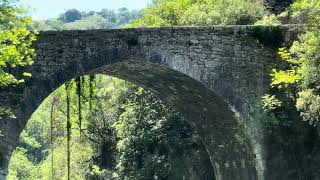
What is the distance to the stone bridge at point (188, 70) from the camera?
1130cm

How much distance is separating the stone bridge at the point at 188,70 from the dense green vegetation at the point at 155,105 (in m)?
0.39

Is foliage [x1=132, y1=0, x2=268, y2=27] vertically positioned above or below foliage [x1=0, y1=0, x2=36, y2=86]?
above

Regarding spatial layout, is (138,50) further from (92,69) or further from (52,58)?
(52,58)

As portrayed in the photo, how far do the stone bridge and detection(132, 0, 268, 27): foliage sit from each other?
2357 mm

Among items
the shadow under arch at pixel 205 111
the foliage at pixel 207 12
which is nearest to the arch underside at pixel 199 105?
the shadow under arch at pixel 205 111

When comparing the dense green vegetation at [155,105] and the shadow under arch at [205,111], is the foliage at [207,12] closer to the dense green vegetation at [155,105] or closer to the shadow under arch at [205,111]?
the dense green vegetation at [155,105]

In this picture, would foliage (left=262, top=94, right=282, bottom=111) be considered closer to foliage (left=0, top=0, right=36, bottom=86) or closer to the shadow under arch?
the shadow under arch

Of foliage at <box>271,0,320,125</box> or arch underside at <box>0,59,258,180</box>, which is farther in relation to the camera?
foliage at <box>271,0,320,125</box>

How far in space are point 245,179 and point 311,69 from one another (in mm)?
3768

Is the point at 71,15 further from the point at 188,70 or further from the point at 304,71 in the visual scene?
the point at 304,71

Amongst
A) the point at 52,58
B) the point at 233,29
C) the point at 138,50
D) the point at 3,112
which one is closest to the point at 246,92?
the point at 233,29

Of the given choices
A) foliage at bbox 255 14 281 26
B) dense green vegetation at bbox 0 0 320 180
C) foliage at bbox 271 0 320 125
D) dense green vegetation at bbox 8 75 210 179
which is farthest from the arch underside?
foliage at bbox 255 14 281 26

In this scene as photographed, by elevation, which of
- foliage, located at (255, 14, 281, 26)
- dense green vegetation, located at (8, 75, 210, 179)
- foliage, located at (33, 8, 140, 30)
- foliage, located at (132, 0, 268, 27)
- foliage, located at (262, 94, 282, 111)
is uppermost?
foliage, located at (33, 8, 140, 30)

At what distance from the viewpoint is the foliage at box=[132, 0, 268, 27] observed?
16172mm
